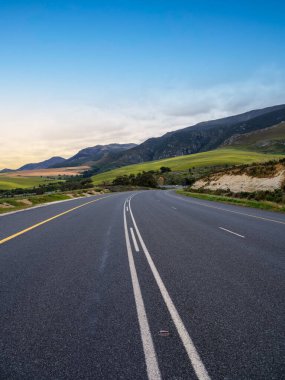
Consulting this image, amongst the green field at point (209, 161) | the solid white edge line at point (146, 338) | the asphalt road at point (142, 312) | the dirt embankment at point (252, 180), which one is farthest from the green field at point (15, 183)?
the solid white edge line at point (146, 338)

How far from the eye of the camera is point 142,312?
4543mm

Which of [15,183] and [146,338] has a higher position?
[15,183]

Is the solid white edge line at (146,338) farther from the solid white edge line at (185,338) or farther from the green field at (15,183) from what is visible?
the green field at (15,183)

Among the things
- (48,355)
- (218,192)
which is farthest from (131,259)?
(218,192)

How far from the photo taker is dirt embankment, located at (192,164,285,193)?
93.6 feet

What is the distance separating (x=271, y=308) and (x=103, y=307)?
2645mm

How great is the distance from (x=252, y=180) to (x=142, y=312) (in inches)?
1213

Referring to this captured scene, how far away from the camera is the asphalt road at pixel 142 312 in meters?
3.27

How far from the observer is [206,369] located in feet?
10.4

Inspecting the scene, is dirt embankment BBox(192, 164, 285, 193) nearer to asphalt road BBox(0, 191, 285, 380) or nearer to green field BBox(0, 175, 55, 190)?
asphalt road BBox(0, 191, 285, 380)

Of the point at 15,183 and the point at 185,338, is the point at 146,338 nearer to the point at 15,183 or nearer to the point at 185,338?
→ the point at 185,338

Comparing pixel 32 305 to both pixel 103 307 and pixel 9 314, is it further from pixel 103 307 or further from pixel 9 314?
pixel 103 307

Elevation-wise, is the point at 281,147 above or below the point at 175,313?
above

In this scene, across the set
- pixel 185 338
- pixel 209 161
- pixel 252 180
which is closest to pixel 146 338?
pixel 185 338
